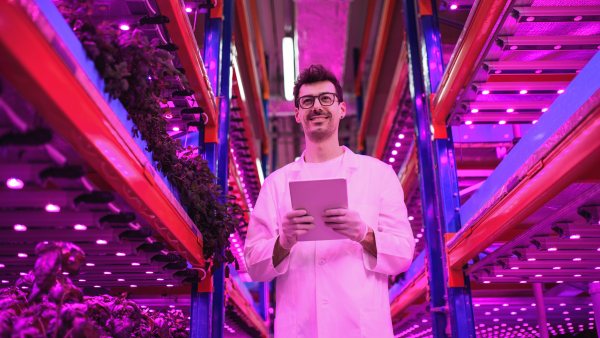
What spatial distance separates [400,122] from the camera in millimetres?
11641

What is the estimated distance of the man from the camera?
7.97ft

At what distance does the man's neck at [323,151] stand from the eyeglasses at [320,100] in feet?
0.65

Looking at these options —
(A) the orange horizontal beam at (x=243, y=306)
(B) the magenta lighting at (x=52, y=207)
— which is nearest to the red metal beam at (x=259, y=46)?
(A) the orange horizontal beam at (x=243, y=306)

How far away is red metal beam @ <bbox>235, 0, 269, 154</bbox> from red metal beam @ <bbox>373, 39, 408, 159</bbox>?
141 inches

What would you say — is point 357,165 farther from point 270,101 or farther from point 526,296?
point 270,101

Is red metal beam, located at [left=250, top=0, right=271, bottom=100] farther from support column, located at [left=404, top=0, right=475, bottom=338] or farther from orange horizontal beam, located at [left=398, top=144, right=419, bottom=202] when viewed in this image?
orange horizontal beam, located at [left=398, top=144, right=419, bottom=202]

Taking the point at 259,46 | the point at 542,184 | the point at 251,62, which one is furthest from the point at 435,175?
the point at 259,46

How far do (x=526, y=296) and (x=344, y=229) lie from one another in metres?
7.20

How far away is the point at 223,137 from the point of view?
25.8ft

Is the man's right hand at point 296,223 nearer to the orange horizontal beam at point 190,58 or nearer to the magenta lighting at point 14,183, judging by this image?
the magenta lighting at point 14,183

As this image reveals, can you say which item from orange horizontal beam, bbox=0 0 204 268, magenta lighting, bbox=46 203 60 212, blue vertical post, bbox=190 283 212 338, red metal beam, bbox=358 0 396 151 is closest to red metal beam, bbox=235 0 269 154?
red metal beam, bbox=358 0 396 151

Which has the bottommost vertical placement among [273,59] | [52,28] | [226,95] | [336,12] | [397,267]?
[397,267]

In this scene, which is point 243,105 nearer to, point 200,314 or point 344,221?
point 200,314

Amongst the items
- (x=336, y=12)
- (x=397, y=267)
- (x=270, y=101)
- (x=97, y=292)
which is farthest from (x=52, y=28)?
(x=270, y=101)
